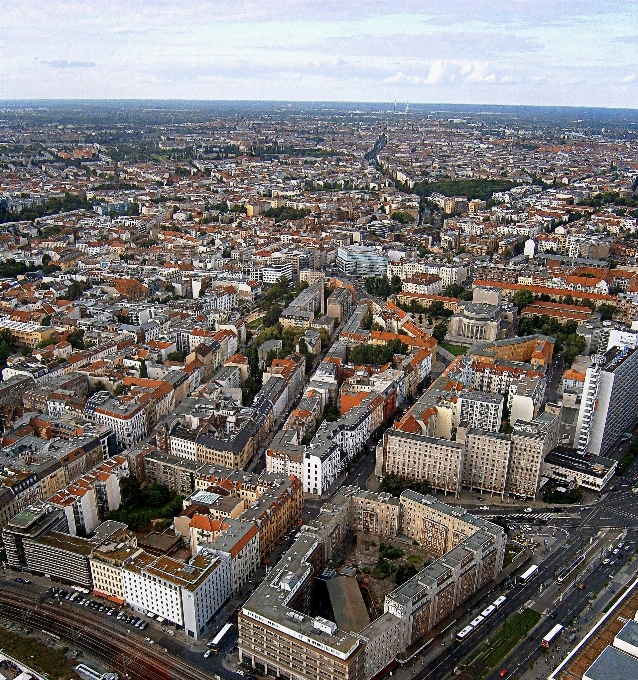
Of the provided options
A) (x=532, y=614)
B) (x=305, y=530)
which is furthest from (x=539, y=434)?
(x=305, y=530)

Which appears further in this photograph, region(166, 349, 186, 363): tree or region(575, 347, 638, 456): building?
region(166, 349, 186, 363): tree

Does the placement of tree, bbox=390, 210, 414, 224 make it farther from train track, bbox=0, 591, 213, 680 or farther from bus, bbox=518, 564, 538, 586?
train track, bbox=0, 591, 213, 680

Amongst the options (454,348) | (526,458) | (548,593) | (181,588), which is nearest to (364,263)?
(454,348)

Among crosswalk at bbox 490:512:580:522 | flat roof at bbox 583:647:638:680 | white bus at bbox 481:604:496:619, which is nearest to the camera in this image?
flat roof at bbox 583:647:638:680

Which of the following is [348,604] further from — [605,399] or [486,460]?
[605,399]

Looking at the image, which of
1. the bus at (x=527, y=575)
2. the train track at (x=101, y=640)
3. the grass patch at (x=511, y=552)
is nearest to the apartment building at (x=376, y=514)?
the grass patch at (x=511, y=552)

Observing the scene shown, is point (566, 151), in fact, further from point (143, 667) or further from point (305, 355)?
point (143, 667)

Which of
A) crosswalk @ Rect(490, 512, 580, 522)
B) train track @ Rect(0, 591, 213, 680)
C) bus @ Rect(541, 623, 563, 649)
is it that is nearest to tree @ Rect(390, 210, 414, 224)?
crosswalk @ Rect(490, 512, 580, 522)
